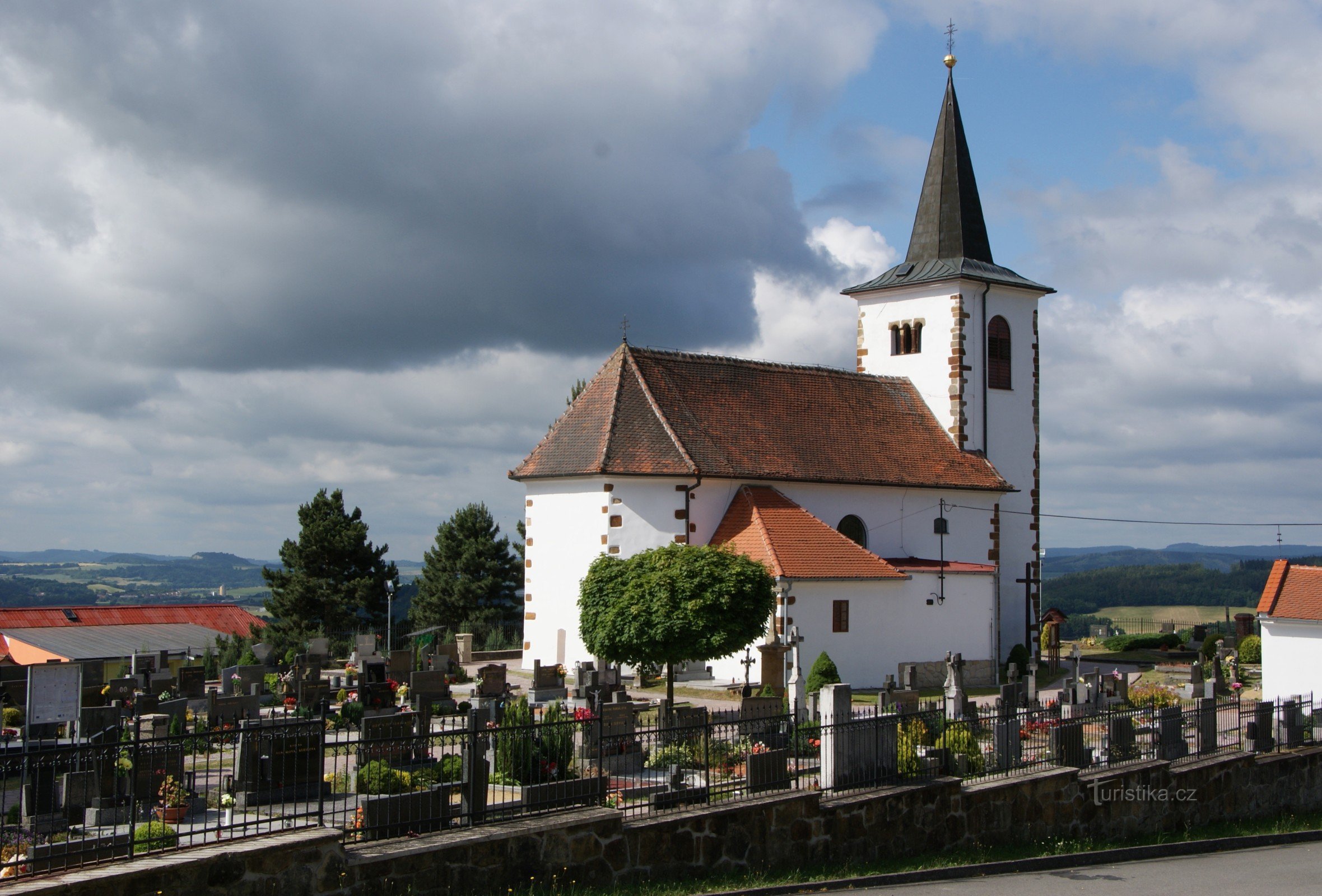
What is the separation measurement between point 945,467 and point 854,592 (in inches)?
292

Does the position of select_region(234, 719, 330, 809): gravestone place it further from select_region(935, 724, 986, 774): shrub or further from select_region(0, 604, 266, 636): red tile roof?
select_region(0, 604, 266, 636): red tile roof

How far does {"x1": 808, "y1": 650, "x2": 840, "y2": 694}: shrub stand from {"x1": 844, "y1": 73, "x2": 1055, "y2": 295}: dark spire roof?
49.9 ft

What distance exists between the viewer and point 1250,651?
38.1m

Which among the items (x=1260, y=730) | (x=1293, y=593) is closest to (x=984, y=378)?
(x=1293, y=593)

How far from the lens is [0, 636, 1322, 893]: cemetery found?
11.1 m

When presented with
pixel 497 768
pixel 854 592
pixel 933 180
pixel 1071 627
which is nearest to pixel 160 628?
pixel 854 592

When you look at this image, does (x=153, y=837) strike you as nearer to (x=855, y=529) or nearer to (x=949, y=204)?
(x=855, y=529)

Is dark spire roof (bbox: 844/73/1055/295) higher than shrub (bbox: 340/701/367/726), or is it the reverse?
dark spire roof (bbox: 844/73/1055/295)

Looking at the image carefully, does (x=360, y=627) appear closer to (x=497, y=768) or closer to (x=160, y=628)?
(x=160, y=628)

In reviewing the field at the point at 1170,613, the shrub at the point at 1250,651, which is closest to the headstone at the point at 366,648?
the shrub at the point at 1250,651

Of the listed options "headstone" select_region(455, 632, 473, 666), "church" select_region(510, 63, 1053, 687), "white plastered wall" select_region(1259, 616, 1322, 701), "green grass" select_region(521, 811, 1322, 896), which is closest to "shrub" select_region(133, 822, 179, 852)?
"green grass" select_region(521, 811, 1322, 896)

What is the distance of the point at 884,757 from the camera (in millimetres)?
14023

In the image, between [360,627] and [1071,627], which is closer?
[360,627]

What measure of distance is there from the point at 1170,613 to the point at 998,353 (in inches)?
4416
